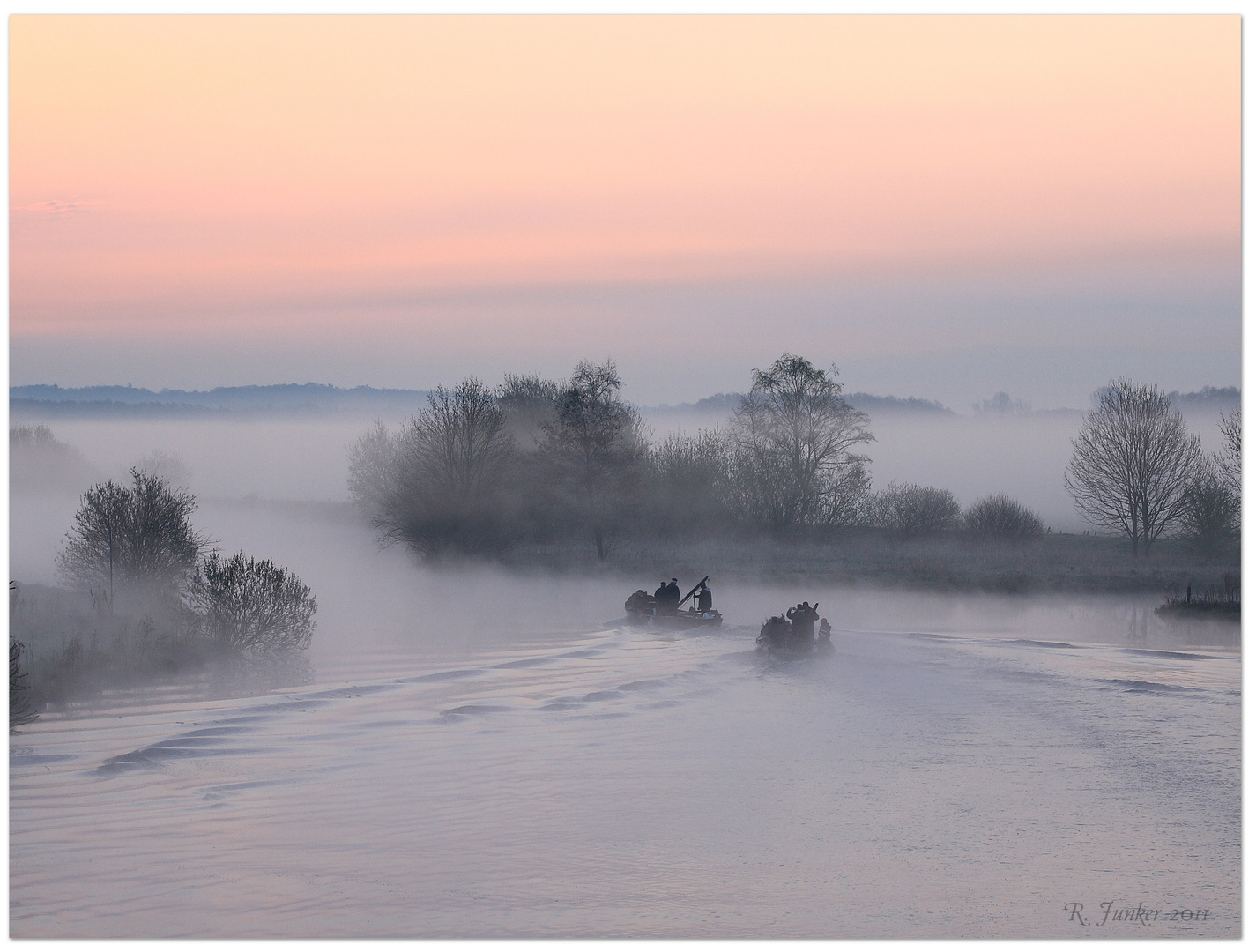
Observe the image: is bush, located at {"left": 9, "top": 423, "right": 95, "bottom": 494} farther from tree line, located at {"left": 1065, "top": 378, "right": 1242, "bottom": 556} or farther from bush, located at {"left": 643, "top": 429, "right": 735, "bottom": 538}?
tree line, located at {"left": 1065, "top": 378, "right": 1242, "bottom": 556}

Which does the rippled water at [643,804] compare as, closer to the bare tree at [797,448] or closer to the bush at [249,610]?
the bush at [249,610]

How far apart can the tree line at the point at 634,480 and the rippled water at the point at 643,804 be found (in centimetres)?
2340

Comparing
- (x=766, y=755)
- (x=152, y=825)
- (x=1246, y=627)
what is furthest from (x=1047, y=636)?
(x=152, y=825)

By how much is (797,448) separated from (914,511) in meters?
7.13

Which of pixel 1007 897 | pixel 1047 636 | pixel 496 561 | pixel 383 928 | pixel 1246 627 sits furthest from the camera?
pixel 496 561

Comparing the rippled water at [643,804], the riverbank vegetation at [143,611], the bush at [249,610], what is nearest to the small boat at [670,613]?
the rippled water at [643,804]

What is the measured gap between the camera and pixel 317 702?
912 inches

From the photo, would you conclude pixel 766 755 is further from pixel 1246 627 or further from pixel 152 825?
pixel 152 825

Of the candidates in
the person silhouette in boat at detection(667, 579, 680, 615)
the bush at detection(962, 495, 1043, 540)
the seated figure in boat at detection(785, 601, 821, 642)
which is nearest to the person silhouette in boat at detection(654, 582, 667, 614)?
the person silhouette in boat at detection(667, 579, 680, 615)

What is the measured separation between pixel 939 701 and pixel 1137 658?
930cm

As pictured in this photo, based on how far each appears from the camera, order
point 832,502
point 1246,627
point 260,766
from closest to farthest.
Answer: point 1246,627 → point 260,766 → point 832,502

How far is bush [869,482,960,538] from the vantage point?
5931 cm

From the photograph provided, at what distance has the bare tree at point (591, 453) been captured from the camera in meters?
58.5

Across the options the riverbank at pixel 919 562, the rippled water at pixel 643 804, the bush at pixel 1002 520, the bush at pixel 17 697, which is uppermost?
the bush at pixel 1002 520
